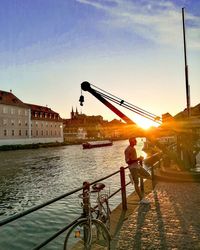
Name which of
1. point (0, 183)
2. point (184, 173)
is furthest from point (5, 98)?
point (184, 173)

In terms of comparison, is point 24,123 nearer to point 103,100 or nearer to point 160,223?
point 103,100

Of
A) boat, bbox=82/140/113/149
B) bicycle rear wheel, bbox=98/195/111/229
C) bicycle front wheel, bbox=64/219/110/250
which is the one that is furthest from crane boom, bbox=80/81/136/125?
boat, bbox=82/140/113/149

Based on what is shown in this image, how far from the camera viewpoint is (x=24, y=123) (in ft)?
297

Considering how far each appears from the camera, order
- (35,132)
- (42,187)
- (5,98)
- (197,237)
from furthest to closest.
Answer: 1. (35,132)
2. (5,98)
3. (42,187)
4. (197,237)

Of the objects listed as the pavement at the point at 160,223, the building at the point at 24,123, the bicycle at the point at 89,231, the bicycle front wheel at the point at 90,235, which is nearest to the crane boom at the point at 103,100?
the pavement at the point at 160,223

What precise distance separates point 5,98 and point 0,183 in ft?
213

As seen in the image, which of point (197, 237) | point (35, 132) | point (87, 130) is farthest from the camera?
point (87, 130)

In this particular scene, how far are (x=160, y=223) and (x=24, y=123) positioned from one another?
8676cm

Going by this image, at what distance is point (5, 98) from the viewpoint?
8431 cm

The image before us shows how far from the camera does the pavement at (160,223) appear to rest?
5.90 m

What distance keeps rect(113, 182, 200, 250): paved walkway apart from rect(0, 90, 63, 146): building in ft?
242

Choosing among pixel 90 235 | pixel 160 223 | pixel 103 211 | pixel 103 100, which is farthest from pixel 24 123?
pixel 90 235

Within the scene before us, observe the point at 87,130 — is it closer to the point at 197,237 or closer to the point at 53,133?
the point at 53,133

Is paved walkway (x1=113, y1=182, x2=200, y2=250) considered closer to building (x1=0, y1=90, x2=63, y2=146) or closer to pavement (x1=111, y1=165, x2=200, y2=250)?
pavement (x1=111, y1=165, x2=200, y2=250)
